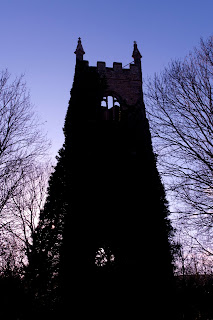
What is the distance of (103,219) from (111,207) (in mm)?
651

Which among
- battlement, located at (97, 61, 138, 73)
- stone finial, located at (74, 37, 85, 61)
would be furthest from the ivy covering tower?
stone finial, located at (74, 37, 85, 61)

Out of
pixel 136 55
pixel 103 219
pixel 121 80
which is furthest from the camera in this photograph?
pixel 136 55

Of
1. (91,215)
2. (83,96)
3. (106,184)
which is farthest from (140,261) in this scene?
(83,96)

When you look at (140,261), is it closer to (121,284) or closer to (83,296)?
(121,284)

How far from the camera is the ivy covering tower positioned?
405 inches

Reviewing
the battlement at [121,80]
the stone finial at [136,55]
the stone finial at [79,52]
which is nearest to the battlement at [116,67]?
the battlement at [121,80]

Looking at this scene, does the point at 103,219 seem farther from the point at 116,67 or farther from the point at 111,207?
→ the point at 116,67

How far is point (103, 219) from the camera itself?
11.6m

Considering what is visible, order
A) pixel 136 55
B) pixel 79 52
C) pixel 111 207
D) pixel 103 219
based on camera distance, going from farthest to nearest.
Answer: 1. pixel 136 55
2. pixel 79 52
3. pixel 111 207
4. pixel 103 219

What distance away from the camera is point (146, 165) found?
44.0ft

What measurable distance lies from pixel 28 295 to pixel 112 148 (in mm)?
7316

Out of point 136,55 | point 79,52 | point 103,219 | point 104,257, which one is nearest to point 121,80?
point 136,55

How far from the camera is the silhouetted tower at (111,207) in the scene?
10.4 metres

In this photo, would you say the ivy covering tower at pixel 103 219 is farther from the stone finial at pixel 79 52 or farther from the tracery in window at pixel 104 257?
the stone finial at pixel 79 52
